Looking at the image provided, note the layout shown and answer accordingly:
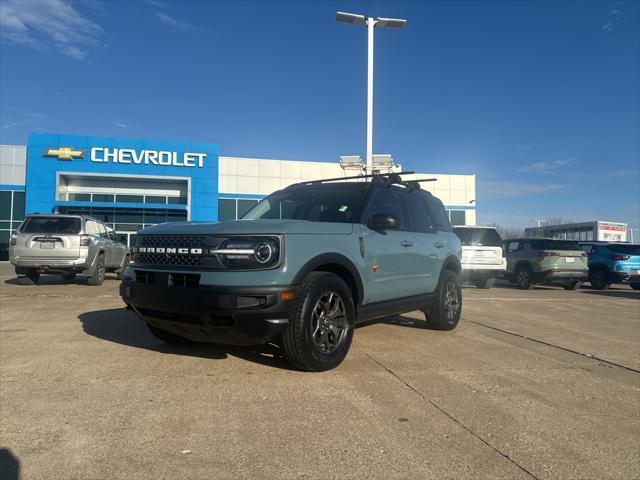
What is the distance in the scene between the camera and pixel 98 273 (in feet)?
37.5

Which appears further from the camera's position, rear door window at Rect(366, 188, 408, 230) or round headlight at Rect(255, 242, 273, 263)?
rear door window at Rect(366, 188, 408, 230)

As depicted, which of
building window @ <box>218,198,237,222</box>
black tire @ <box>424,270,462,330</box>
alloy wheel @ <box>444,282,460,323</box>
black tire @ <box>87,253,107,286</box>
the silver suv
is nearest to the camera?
black tire @ <box>424,270,462,330</box>

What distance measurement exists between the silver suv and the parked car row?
392 inches

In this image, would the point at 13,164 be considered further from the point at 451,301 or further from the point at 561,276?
the point at 451,301

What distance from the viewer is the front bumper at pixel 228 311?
11.7ft

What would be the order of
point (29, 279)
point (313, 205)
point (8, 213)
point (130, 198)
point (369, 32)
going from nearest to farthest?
1. point (313, 205)
2. point (29, 279)
3. point (369, 32)
4. point (8, 213)
5. point (130, 198)

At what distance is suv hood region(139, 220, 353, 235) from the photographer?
3783mm

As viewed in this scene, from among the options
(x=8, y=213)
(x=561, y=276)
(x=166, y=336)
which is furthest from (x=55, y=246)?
(x=8, y=213)

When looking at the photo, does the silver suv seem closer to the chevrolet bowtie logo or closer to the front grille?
the front grille

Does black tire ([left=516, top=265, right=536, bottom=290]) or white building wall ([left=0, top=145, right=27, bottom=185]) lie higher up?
white building wall ([left=0, top=145, right=27, bottom=185])

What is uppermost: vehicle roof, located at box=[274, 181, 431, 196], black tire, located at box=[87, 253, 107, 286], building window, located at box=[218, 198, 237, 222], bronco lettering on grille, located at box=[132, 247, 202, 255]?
building window, located at box=[218, 198, 237, 222]

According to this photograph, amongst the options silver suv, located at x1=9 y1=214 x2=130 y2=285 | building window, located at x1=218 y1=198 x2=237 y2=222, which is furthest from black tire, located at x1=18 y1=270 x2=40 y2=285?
building window, located at x1=218 y1=198 x2=237 y2=222

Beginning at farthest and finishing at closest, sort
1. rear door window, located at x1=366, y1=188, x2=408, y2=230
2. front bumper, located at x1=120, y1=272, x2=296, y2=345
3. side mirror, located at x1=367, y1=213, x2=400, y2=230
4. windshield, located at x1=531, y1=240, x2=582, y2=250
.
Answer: windshield, located at x1=531, y1=240, x2=582, y2=250 < rear door window, located at x1=366, y1=188, x2=408, y2=230 < side mirror, located at x1=367, y1=213, x2=400, y2=230 < front bumper, located at x1=120, y1=272, x2=296, y2=345

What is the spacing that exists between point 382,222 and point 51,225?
909cm
